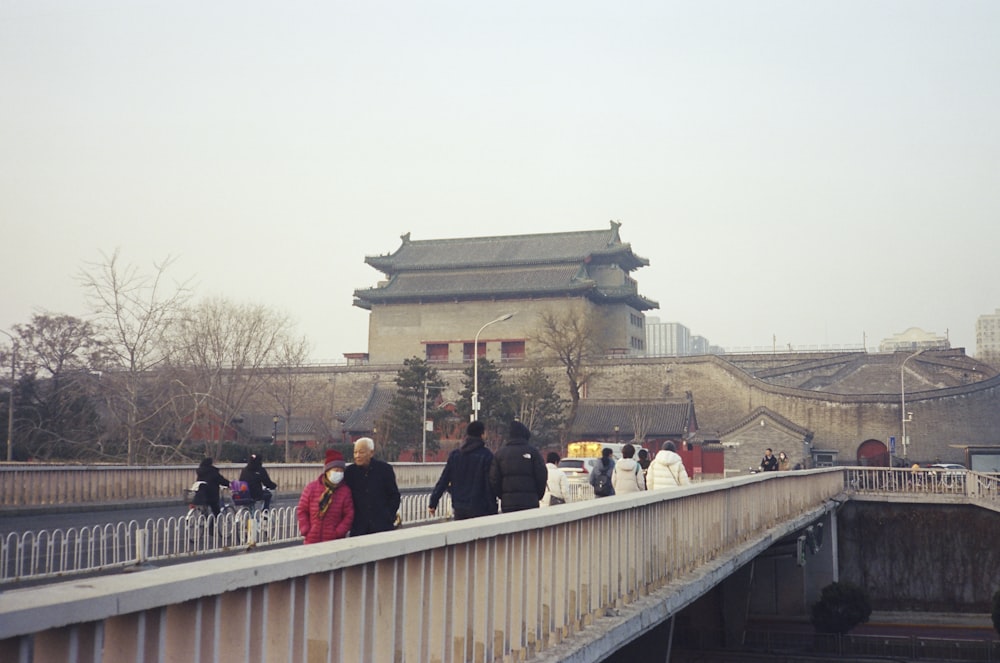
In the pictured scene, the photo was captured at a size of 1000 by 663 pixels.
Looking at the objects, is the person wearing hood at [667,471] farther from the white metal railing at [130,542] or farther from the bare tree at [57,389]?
the bare tree at [57,389]

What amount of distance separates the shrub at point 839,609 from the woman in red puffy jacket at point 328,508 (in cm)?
2235

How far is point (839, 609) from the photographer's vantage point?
27422mm

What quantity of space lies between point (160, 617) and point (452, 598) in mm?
2285

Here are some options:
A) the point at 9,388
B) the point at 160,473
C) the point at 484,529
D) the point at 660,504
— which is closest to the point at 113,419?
the point at 9,388

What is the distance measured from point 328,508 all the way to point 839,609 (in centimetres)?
2277

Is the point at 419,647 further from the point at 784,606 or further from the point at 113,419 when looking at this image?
the point at 113,419

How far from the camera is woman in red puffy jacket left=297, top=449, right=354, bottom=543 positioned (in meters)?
8.02

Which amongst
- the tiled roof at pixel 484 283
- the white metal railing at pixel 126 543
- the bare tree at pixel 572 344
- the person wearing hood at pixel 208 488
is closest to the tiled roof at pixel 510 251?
the tiled roof at pixel 484 283

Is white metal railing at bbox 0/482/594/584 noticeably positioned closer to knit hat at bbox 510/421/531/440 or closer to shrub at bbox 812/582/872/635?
knit hat at bbox 510/421/531/440

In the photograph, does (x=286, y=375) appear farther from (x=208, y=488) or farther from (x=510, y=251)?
(x=208, y=488)

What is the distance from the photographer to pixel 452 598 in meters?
5.37

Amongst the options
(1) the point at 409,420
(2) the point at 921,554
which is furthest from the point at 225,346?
(2) the point at 921,554

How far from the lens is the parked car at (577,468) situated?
33.1 metres

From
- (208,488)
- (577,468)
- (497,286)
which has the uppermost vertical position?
(497,286)
